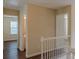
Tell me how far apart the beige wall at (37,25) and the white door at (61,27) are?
0.50m

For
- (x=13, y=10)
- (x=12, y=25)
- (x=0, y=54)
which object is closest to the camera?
(x=0, y=54)

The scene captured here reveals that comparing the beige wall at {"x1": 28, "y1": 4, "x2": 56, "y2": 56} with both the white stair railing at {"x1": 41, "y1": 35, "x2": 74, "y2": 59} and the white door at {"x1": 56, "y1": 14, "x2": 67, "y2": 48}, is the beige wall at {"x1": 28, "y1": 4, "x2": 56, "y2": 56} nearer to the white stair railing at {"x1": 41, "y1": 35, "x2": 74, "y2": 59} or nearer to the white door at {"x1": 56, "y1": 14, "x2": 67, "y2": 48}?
the white stair railing at {"x1": 41, "y1": 35, "x2": 74, "y2": 59}

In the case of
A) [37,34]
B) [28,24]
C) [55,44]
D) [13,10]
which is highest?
[13,10]

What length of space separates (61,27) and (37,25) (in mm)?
1542

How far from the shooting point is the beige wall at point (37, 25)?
4445 mm

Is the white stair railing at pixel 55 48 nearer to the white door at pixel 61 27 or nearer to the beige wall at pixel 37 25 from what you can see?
the white door at pixel 61 27

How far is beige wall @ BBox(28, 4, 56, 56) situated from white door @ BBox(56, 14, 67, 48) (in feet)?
1.65

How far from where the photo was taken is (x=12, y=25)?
9.92 metres

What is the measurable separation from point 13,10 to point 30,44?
2.74 meters

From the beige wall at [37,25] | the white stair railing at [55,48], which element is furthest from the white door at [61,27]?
the beige wall at [37,25]

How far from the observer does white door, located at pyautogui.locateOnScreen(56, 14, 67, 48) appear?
5.14m

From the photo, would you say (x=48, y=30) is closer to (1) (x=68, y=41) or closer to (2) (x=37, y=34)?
(2) (x=37, y=34)

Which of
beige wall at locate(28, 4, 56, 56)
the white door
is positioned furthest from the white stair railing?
beige wall at locate(28, 4, 56, 56)

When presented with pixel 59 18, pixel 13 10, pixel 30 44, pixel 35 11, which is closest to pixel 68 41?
pixel 59 18
